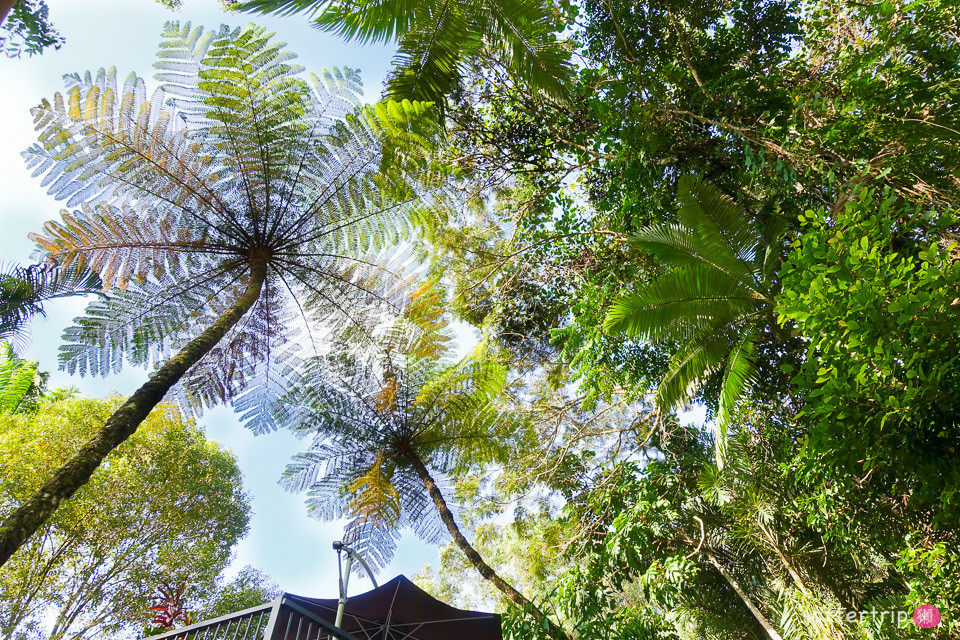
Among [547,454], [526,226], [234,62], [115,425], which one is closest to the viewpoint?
[115,425]

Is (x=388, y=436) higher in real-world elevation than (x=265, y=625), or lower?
higher

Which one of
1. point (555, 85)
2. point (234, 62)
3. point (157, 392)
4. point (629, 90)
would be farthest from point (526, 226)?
point (157, 392)

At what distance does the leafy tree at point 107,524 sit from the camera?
8.22 m

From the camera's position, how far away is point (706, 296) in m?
4.80

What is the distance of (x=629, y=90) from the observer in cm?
629

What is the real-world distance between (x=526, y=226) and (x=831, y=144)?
431 cm

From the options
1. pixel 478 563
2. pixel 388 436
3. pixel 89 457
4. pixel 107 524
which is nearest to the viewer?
pixel 89 457

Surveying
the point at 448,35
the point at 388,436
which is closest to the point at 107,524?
the point at 388,436

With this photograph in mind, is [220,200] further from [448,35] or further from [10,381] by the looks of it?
[10,381]

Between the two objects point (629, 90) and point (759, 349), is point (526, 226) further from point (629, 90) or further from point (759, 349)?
point (759, 349)

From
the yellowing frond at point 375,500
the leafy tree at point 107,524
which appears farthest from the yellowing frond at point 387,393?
the leafy tree at point 107,524

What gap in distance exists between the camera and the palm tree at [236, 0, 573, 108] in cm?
391

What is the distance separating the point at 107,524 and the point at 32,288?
6540mm

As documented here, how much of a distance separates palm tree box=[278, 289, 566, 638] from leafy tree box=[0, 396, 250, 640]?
11.5ft
